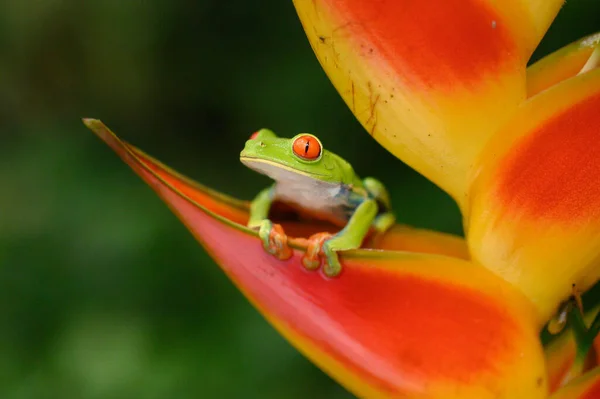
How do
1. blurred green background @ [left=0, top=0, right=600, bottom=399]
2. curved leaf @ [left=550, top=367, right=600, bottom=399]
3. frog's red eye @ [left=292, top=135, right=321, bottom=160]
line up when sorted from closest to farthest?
curved leaf @ [left=550, top=367, right=600, bottom=399]
frog's red eye @ [left=292, top=135, right=321, bottom=160]
blurred green background @ [left=0, top=0, right=600, bottom=399]

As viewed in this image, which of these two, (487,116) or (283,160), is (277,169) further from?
(487,116)

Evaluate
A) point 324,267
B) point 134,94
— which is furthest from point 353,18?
point 134,94

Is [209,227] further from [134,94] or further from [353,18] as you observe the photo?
[134,94]

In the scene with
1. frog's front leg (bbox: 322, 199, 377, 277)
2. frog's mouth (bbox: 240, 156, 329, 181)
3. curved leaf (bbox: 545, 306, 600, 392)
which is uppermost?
curved leaf (bbox: 545, 306, 600, 392)

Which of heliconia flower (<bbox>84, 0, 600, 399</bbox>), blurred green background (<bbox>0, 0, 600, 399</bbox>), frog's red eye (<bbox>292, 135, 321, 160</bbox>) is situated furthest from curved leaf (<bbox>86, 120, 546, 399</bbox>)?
blurred green background (<bbox>0, 0, 600, 399</bbox>)

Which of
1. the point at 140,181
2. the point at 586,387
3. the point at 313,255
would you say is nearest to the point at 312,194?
the point at 313,255

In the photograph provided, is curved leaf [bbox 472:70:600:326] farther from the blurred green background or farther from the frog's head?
the blurred green background
